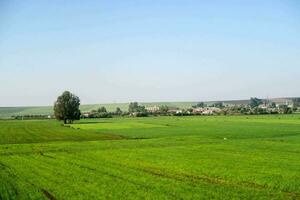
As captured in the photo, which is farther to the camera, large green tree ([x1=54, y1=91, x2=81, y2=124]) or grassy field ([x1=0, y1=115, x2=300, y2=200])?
large green tree ([x1=54, y1=91, x2=81, y2=124])

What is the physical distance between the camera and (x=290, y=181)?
29188 mm

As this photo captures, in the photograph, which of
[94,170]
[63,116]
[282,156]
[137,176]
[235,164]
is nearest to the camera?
[137,176]

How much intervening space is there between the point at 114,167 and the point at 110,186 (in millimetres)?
9971

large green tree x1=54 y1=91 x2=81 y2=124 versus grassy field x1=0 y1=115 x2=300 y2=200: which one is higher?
large green tree x1=54 y1=91 x2=81 y2=124

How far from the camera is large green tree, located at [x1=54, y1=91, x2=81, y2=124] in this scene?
155875 mm

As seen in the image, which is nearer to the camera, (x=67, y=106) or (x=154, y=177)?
(x=154, y=177)

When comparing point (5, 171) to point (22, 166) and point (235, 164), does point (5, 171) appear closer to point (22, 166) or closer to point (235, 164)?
point (22, 166)

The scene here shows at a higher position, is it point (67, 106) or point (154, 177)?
point (67, 106)

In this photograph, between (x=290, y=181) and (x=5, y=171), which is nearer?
(x=290, y=181)

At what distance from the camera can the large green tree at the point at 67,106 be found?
156 metres

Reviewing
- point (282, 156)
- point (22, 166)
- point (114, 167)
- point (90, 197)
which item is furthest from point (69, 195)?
point (282, 156)

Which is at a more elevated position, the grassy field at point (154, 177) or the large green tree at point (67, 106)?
the large green tree at point (67, 106)

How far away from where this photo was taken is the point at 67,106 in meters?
156

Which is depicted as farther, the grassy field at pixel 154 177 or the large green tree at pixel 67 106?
the large green tree at pixel 67 106
